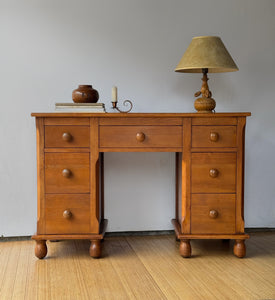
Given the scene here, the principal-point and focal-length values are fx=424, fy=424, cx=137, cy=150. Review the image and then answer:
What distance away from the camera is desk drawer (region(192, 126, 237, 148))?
6.95ft

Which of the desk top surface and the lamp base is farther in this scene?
the lamp base

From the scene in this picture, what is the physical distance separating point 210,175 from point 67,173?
0.71 metres

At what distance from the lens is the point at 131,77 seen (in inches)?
101

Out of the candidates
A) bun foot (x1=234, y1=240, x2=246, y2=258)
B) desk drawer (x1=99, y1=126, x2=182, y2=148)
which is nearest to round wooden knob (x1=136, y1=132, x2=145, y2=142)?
desk drawer (x1=99, y1=126, x2=182, y2=148)

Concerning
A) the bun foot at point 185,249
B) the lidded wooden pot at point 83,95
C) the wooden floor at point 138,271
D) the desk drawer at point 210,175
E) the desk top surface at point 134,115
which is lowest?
the wooden floor at point 138,271

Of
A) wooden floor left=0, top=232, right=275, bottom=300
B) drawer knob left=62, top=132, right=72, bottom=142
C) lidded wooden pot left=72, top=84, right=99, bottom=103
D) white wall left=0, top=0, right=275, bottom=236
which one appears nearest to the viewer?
wooden floor left=0, top=232, right=275, bottom=300

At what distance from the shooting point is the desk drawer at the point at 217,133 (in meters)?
2.12

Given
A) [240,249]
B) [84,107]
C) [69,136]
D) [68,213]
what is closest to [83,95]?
[84,107]

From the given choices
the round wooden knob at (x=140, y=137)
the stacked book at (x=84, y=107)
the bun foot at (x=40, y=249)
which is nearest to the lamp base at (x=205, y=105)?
the round wooden knob at (x=140, y=137)

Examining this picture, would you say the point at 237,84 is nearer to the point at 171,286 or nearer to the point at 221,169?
the point at 221,169

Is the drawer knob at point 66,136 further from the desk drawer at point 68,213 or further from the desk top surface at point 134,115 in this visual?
the desk drawer at point 68,213

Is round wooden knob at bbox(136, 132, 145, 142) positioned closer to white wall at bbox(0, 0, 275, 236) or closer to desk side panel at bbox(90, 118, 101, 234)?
desk side panel at bbox(90, 118, 101, 234)

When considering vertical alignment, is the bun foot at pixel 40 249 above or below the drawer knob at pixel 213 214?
below

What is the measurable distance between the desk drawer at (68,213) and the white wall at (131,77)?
450mm
